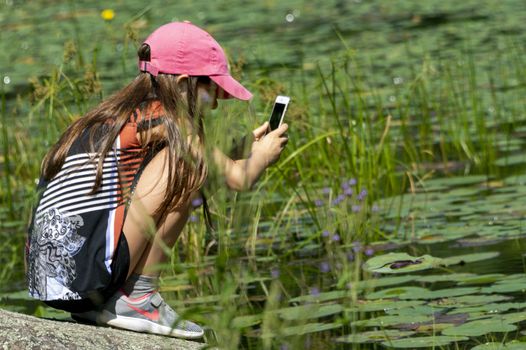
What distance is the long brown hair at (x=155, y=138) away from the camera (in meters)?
2.93

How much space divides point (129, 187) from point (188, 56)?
14.7 inches

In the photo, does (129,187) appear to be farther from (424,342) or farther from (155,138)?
(424,342)

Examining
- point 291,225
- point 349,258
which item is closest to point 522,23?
point 291,225

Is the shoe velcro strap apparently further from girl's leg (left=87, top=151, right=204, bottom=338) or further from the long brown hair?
the long brown hair

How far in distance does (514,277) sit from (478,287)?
15 cm

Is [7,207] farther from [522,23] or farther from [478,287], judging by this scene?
[522,23]

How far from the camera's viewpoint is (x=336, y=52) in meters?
8.42

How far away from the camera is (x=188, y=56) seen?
308 cm

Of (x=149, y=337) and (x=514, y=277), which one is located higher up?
(x=149, y=337)

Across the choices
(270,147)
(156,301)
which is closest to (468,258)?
(270,147)

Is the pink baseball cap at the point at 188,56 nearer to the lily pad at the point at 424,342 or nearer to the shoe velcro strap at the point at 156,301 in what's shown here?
the shoe velcro strap at the point at 156,301

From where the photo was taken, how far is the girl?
2.96 metres

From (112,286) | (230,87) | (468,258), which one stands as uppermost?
(230,87)

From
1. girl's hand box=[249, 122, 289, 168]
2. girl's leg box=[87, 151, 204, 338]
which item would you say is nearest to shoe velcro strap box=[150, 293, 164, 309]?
girl's leg box=[87, 151, 204, 338]
